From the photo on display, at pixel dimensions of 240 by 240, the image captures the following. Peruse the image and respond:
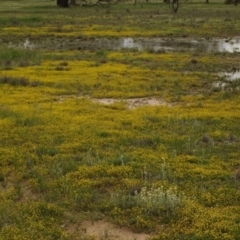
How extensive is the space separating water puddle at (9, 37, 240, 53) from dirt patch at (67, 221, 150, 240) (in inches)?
969

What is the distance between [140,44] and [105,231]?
1148 inches

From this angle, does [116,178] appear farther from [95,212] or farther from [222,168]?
[222,168]

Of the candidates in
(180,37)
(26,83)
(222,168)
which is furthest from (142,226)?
(180,37)

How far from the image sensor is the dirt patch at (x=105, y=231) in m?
9.02

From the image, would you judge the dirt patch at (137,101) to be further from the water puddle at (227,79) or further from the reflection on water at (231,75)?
the reflection on water at (231,75)

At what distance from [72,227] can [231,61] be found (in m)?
21.3

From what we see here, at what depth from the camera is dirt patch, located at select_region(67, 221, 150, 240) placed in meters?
9.02

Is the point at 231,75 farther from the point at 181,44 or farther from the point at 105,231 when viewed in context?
the point at 105,231

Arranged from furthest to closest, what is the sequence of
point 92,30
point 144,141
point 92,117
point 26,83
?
1. point 92,30
2. point 26,83
3. point 92,117
4. point 144,141

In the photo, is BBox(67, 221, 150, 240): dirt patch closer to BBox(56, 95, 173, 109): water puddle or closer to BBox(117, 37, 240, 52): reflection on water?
BBox(56, 95, 173, 109): water puddle

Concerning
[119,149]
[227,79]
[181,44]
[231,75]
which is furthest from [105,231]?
[181,44]

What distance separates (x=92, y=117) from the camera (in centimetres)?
1602

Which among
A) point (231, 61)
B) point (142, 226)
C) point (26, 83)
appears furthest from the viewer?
point (231, 61)

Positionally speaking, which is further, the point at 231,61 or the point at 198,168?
the point at 231,61
